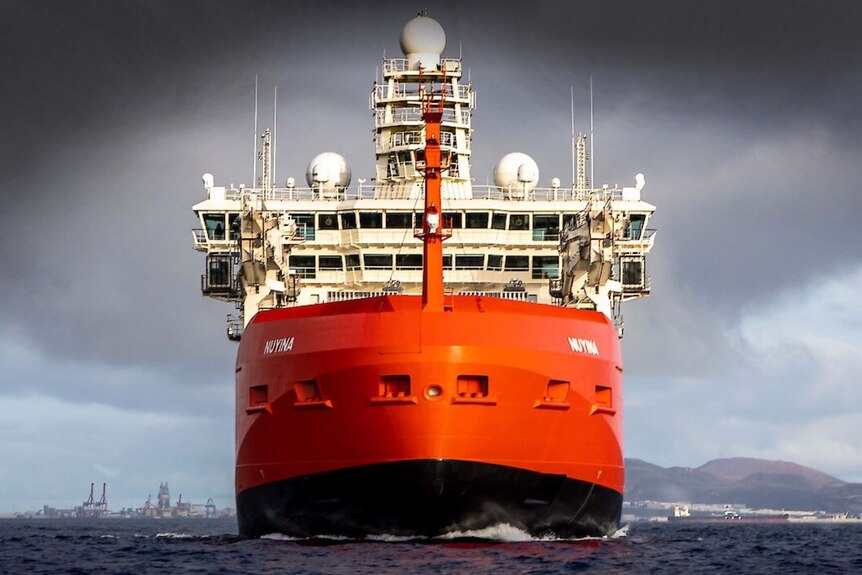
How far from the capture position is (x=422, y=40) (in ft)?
186

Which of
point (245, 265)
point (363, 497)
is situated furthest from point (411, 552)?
point (245, 265)

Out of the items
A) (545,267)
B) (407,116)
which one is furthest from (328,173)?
(545,267)

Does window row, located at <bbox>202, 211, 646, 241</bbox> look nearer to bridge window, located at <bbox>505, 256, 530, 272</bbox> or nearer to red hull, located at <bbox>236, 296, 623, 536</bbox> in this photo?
bridge window, located at <bbox>505, 256, 530, 272</bbox>

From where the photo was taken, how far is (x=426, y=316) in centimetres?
3481

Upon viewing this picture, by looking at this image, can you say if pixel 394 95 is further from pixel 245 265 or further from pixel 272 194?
pixel 245 265

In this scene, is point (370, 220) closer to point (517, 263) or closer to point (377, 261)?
point (377, 261)

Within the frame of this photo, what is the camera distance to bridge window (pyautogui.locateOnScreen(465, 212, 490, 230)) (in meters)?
51.0

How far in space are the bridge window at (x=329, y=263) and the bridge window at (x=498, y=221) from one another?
17.3 feet

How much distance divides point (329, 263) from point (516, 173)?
8.69m

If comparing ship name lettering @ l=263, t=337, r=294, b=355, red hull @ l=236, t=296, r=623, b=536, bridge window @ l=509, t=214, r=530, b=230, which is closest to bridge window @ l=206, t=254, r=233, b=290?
bridge window @ l=509, t=214, r=530, b=230

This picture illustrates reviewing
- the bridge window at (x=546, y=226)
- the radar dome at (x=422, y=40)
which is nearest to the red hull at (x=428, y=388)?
the bridge window at (x=546, y=226)

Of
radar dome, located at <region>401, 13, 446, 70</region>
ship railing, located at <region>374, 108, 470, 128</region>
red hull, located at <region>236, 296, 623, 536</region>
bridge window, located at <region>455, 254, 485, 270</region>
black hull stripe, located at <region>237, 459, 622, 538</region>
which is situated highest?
radar dome, located at <region>401, 13, 446, 70</region>

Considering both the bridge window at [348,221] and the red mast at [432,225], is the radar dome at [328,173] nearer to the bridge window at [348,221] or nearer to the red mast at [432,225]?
the bridge window at [348,221]

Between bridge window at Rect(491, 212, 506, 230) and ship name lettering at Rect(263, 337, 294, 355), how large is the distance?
47.6 ft
